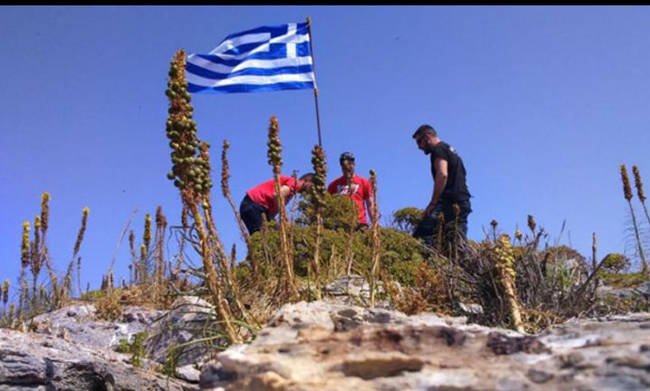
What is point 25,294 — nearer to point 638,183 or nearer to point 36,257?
point 36,257

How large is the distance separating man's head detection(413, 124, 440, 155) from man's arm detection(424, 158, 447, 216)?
30 cm

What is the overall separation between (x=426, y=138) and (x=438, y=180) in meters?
0.75

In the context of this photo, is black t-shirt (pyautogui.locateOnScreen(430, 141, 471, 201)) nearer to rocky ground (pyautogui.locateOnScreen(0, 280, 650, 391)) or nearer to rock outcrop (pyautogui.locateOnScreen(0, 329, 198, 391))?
rock outcrop (pyautogui.locateOnScreen(0, 329, 198, 391))

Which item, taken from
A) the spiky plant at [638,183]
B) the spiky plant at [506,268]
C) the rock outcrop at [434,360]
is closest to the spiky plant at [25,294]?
the spiky plant at [506,268]

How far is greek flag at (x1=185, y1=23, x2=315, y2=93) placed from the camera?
27.5 feet

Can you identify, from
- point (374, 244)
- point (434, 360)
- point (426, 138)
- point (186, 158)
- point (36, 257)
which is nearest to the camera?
point (434, 360)

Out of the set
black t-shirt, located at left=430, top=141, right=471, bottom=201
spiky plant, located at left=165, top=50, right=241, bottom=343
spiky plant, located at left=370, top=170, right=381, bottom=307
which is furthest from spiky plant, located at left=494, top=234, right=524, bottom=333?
black t-shirt, located at left=430, top=141, right=471, bottom=201

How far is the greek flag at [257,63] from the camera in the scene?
839 centimetres

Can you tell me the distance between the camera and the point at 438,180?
27.6ft

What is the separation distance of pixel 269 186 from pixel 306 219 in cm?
85

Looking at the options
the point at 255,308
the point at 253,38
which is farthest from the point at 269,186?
the point at 255,308

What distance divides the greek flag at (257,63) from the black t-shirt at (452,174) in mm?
2237

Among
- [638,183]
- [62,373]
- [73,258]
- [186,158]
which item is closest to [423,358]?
[186,158]

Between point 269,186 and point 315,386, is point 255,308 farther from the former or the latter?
point 269,186
